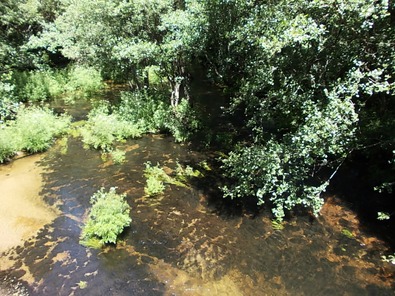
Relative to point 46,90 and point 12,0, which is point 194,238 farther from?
point 12,0

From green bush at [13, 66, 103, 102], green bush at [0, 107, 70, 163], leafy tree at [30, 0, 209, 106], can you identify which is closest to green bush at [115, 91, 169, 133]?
leafy tree at [30, 0, 209, 106]

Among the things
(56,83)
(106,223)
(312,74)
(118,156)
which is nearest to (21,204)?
(106,223)

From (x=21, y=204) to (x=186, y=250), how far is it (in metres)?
6.65

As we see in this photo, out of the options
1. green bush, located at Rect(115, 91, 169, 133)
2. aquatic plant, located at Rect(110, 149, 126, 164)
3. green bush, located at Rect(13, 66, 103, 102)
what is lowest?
aquatic plant, located at Rect(110, 149, 126, 164)

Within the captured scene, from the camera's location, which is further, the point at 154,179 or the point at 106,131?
the point at 106,131

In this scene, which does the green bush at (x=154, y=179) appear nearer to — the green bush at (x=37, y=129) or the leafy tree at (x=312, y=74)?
the leafy tree at (x=312, y=74)

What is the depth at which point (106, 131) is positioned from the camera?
1562 centimetres

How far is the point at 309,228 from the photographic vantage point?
10422mm

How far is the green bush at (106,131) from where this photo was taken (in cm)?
1545

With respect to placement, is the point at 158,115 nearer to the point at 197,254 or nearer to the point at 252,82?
the point at 252,82

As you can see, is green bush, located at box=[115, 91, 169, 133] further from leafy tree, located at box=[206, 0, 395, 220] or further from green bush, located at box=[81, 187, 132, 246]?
green bush, located at box=[81, 187, 132, 246]

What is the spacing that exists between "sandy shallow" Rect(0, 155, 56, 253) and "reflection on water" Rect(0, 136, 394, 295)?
368 millimetres

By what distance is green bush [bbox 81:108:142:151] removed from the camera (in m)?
15.5

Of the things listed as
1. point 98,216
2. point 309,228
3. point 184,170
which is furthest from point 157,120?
point 309,228
